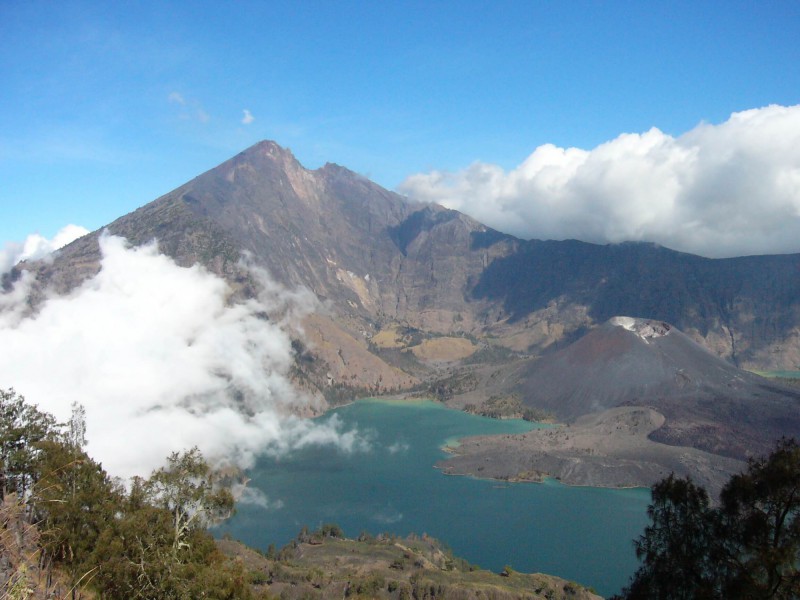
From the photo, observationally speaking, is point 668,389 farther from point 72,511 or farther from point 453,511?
point 72,511

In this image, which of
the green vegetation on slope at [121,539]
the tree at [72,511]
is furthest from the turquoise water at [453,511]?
the tree at [72,511]

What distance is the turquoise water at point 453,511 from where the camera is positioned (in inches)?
2596

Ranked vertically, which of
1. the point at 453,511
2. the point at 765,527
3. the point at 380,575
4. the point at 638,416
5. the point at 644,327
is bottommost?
the point at 453,511

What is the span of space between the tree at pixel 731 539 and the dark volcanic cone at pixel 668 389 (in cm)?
9174

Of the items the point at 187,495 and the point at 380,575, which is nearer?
the point at 187,495

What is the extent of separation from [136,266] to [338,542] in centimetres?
13077

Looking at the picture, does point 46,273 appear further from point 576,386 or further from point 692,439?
point 692,439

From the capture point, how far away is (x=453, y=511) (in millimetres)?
80938

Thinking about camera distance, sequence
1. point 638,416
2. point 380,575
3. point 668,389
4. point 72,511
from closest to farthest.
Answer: point 72,511
point 380,575
point 638,416
point 668,389

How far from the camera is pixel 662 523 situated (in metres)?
15.4

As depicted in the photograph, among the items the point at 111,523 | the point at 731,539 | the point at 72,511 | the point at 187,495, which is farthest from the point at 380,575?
the point at 731,539

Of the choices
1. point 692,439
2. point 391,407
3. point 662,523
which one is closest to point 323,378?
point 391,407

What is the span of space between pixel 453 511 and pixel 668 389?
67039 millimetres

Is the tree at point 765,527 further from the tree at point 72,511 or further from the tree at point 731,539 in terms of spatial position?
the tree at point 72,511
